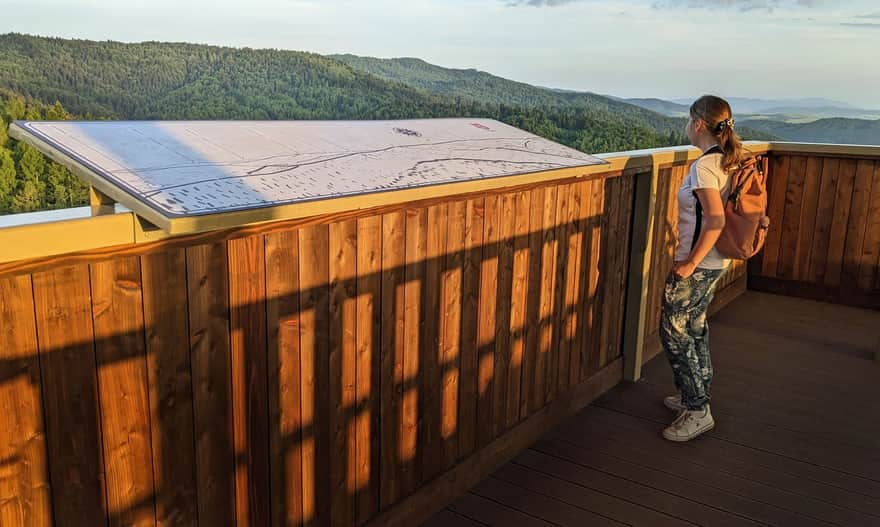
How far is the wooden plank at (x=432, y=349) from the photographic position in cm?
263

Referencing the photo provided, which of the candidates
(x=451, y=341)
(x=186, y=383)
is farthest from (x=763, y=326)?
(x=186, y=383)

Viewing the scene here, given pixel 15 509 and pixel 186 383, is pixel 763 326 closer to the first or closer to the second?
pixel 186 383

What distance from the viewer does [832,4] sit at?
22.2 metres

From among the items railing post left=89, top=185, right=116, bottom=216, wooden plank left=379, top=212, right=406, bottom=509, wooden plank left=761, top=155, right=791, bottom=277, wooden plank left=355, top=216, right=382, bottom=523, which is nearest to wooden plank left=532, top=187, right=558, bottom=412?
wooden plank left=379, top=212, right=406, bottom=509

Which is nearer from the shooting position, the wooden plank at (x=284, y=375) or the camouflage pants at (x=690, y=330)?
the wooden plank at (x=284, y=375)

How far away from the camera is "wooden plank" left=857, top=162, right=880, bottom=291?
5816mm

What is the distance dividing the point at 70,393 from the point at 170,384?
25 cm

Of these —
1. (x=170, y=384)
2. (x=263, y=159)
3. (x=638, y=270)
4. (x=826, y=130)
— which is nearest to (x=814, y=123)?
(x=826, y=130)

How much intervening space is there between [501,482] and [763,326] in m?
3.10

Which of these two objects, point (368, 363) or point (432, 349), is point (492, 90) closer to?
point (432, 349)

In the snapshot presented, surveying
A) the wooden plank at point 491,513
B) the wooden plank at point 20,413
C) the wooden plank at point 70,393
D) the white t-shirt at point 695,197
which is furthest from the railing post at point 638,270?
the wooden plank at point 20,413

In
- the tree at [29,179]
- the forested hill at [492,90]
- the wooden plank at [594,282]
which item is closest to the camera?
the tree at [29,179]

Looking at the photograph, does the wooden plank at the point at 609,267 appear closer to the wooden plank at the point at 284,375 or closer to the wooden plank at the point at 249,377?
the wooden plank at the point at 284,375

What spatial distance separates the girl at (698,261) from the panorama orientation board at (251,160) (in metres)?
0.69
